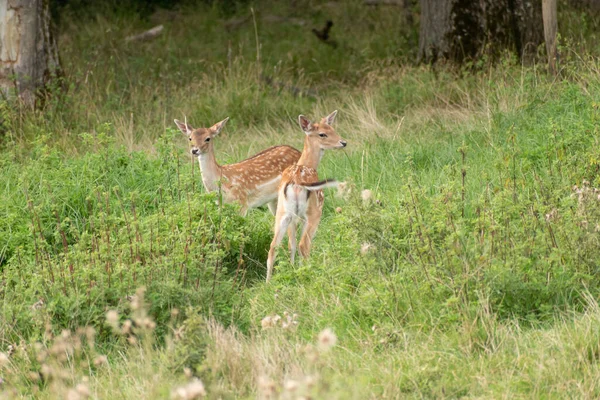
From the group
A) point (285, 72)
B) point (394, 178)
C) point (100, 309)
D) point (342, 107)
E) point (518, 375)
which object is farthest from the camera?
point (285, 72)

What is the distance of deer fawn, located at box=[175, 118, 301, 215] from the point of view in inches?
314

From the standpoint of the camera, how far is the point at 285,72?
42.7 ft

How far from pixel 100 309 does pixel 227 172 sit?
104 inches

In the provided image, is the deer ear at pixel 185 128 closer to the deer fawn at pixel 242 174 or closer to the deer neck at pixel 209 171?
the deer fawn at pixel 242 174

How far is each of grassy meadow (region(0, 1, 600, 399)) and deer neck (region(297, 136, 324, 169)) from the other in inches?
12.4

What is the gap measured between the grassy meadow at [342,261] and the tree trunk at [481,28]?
1.05m

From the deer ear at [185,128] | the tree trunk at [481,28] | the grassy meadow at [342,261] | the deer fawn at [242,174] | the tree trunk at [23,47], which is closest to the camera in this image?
the grassy meadow at [342,261]

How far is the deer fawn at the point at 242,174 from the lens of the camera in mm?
7969

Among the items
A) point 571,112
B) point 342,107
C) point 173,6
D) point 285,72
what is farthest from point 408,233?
point 173,6

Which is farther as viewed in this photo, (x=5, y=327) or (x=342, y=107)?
(x=342, y=107)

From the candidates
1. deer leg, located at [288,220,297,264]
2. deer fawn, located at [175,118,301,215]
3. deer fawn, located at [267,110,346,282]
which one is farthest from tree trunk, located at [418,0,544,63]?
deer leg, located at [288,220,297,264]

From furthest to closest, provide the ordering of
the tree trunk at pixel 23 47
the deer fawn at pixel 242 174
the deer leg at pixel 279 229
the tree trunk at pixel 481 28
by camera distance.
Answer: the tree trunk at pixel 481 28 < the tree trunk at pixel 23 47 < the deer fawn at pixel 242 174 < the deer leg at pixel 279 229

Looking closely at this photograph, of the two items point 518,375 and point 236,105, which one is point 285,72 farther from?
point 518,375

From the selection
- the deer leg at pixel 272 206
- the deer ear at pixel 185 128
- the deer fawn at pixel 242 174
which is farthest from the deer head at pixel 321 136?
the deer ear at pixel 185 128
